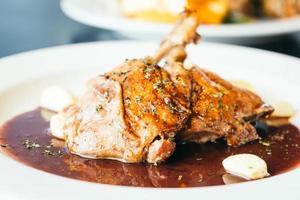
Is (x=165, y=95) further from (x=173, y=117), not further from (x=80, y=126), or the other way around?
(x=80, y=126)

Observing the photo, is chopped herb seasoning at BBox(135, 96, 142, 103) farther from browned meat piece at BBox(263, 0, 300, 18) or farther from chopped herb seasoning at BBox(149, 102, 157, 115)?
browned meat piece at BBox(263, 0, 300, 18)

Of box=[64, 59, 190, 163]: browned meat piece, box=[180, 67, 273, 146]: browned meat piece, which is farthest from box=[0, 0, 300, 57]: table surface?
box=[64, 59, 190, 163]: browned meat piece

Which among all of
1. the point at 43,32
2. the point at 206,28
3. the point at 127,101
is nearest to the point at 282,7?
the point at 206,28

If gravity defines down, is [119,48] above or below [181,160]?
above

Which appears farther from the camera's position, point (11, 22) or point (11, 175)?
point (11, 22)

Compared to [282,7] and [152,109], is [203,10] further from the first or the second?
[152,109]

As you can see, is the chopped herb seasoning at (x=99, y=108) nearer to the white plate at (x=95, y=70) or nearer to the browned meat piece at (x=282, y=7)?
the white plate at (x=95, y=70)

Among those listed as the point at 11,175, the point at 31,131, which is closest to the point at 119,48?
the point at 31,131
